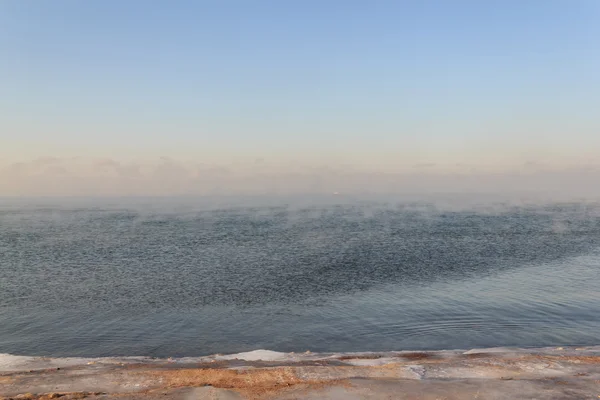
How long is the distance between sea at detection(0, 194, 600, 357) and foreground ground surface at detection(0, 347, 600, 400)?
8.29ft

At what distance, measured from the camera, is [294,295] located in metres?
37.6

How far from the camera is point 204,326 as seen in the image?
97.0ft

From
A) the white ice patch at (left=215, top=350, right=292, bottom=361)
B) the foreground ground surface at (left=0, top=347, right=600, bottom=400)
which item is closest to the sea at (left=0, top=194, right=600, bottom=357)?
the white ice patch at (left=215, top=350, right=292, bottom=361)

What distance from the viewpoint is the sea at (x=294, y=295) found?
26922 millimetres

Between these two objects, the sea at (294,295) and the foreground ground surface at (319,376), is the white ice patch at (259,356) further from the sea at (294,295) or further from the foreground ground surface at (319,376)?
the sea at (294,295)

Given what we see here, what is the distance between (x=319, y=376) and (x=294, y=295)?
60.1ft

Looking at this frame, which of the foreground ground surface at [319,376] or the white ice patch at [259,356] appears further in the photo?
the white ice patch at [259,356]

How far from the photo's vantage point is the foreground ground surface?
17125mm

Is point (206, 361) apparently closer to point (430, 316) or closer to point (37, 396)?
point (37, 396)

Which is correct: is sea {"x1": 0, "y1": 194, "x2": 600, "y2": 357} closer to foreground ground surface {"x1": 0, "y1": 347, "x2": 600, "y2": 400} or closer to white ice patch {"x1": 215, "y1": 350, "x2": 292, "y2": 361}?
white ice patch {"x1": 215, "y1": 350, "x2": 292, "y2": 361}

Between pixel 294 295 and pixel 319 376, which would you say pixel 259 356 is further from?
pixel 294 295

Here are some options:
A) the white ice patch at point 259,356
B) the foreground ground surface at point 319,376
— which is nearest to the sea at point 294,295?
the white ice patch at point 259,356

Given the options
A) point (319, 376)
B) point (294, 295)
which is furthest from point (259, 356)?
point (294, 295)

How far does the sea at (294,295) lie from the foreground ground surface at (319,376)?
2528mm
